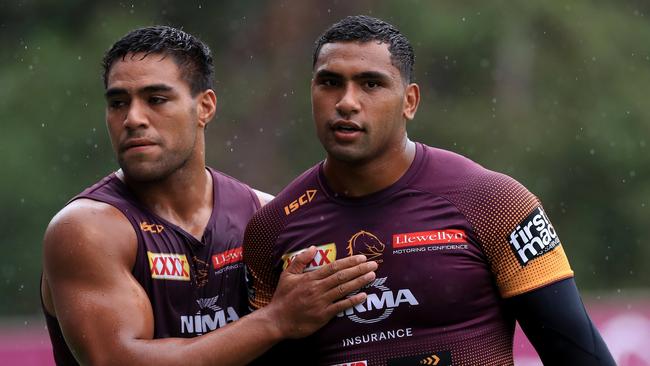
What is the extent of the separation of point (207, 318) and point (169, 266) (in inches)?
12.2

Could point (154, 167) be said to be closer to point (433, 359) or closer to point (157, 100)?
point (157, 100)

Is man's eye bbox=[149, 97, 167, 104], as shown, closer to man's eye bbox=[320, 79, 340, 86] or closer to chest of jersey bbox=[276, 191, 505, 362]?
man's eye bbox=[320, 79, 340, 86]

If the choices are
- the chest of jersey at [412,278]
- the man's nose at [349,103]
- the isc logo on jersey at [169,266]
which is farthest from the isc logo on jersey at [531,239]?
the isc logo on jersey at [169,266]

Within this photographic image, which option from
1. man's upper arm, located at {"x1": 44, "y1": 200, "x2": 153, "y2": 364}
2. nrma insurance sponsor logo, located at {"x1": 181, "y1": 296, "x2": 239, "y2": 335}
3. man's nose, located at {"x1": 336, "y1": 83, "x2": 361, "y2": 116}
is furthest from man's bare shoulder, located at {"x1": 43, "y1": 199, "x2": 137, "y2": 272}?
man's nose, located at {"x1": 336, "y1": 83, "x2": 361, "y2": 116}

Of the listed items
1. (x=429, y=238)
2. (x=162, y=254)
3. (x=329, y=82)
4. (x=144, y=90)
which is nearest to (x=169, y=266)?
(x=162, y=254)

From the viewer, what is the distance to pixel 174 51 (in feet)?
22.3

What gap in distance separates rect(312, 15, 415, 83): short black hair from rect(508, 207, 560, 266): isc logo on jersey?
0.86 m

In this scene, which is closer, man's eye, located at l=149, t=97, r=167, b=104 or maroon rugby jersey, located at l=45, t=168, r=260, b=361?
maroon rugby jersey, located at l=45, t=168, r=260, b=361

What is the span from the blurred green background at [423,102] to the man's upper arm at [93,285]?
1381 cm

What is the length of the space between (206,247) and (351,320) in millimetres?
1064

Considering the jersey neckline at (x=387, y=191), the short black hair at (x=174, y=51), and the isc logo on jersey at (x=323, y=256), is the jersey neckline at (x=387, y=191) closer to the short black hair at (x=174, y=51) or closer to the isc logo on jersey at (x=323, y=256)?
the isc logo on jersey at (x=323, y=256)

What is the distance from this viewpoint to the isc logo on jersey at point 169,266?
6484 mm

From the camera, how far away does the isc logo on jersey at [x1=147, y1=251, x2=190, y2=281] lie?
255 inches

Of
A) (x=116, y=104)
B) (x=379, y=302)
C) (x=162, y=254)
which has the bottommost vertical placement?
(x=379, y=302)
